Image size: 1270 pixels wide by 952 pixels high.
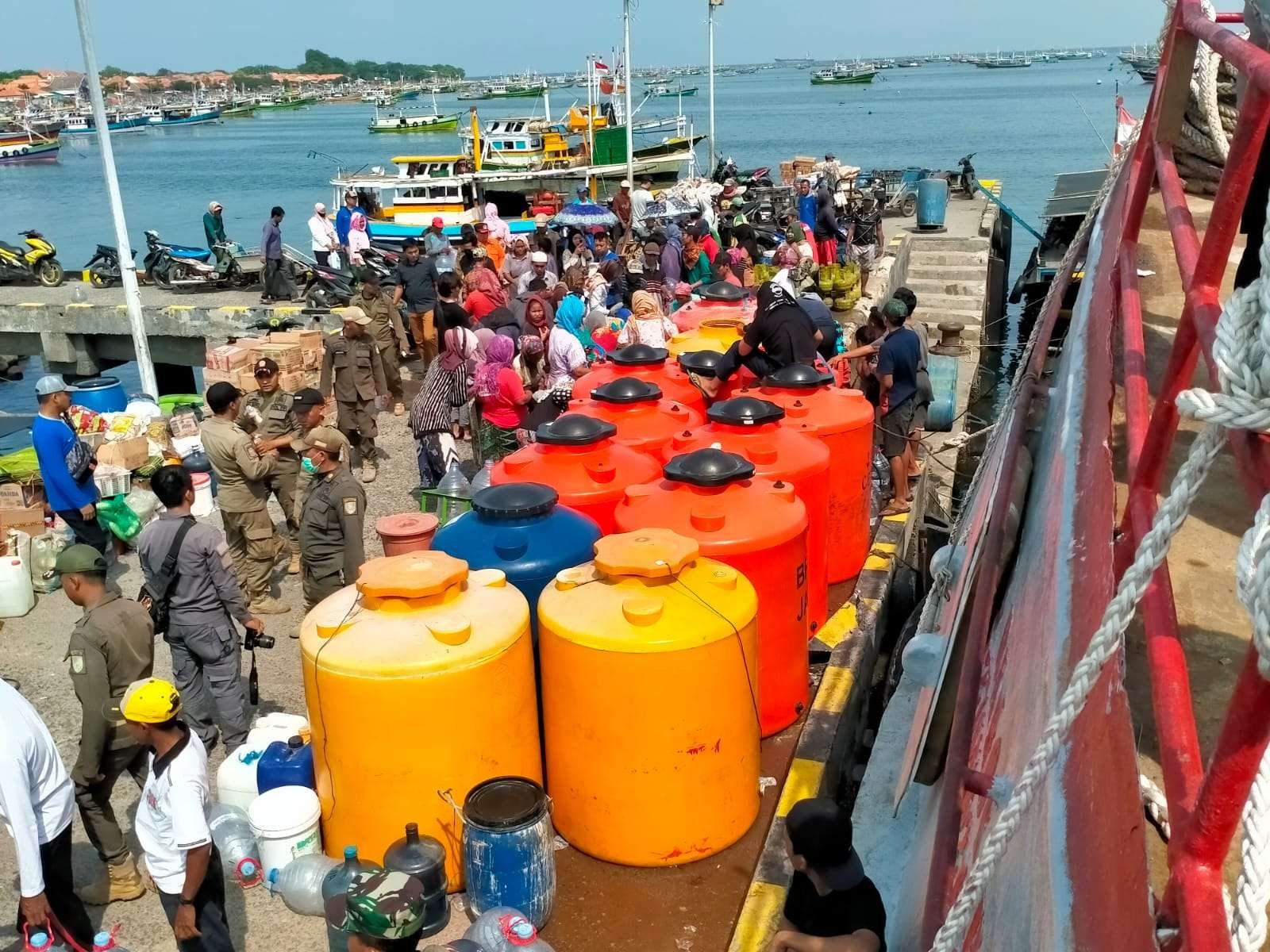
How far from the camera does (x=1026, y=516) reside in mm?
4367

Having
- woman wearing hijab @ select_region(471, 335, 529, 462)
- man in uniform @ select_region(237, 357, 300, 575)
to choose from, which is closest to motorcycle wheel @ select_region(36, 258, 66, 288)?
man in uniform @ select_region(237, 357, 300, 575)

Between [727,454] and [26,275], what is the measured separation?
62.9ft

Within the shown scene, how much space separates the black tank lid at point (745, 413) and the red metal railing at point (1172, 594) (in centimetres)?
351

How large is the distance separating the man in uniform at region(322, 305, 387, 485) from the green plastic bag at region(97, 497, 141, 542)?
6.71ft

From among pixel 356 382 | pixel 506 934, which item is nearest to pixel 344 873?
pixel 506 934

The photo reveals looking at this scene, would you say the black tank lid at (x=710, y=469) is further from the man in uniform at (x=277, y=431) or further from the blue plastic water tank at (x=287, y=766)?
the man in uniform at (x=277, y=431)

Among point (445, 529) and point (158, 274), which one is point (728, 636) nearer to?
point (445, 529)

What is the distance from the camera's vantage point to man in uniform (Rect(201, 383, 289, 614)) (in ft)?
22.6

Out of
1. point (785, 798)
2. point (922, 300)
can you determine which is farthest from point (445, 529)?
point (922, 300)

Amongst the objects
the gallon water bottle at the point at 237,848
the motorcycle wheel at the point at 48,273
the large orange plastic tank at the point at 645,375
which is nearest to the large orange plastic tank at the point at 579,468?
the large orange plastic tank at the point at 645,375

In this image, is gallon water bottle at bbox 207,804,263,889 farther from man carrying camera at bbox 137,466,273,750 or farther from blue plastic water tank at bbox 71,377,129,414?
blue plastic water tank at bbox 71,377,129,414

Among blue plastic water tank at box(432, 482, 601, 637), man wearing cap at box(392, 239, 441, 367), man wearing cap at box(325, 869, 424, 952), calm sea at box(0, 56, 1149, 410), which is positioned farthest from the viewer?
calm sea at box(0, 56, 1149, 410)

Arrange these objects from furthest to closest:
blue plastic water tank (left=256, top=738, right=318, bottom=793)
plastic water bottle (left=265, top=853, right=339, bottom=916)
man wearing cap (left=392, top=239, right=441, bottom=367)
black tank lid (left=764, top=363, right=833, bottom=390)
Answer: man wearing cap (left=392, top=239, right=441, bottom=367)
black tank lid (left=764, top=363, right=833, bottom=390)
blue plastic water tank (left=256, top=738, right=318, bottom=793)
plastic water bottle (left=265, top=853, right=339, bottom=916)

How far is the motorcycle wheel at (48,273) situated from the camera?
1931 cm
